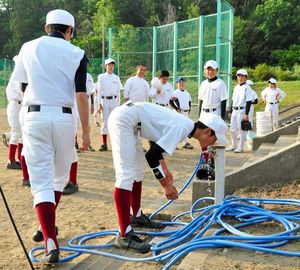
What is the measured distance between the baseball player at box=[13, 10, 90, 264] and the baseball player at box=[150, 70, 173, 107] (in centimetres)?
743

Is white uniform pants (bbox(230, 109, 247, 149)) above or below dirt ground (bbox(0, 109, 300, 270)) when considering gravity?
above

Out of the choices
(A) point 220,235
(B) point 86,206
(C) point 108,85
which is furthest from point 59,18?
(C) point 108,85

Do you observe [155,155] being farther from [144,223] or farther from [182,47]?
[182,47]

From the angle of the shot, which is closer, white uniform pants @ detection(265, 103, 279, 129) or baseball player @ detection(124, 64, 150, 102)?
baseball player @ detection(124, 64, 150, 102)

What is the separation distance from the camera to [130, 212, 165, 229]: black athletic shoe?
5301 millimetres

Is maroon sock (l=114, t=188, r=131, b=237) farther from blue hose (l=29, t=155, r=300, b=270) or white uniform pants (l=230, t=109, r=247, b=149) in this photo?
white uniform pants (l=230, t=109, r=247, b=149)

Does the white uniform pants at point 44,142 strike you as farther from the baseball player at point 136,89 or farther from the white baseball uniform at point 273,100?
the white baseball uniform at point 273,100

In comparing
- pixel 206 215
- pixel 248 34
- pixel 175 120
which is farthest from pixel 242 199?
pixel 248 34

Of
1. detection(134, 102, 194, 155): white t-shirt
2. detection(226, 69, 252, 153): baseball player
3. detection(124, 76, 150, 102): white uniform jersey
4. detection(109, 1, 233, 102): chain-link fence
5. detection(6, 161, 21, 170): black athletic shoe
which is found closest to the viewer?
detection(134, 102, 194, 155): white t-shirt

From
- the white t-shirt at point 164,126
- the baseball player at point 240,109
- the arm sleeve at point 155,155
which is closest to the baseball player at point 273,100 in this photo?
the baseball player at point 240,109

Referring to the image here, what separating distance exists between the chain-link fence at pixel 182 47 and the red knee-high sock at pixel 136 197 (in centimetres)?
1176

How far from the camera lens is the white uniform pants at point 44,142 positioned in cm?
428

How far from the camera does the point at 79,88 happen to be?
4461 millimetres

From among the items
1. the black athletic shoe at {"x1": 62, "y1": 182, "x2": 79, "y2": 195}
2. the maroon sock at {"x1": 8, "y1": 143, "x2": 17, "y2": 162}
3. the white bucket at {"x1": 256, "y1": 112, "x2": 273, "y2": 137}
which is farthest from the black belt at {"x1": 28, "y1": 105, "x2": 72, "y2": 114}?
the white bucket at {"x1": 256, "y1": 112, "x2": 273, "y2": 137}
